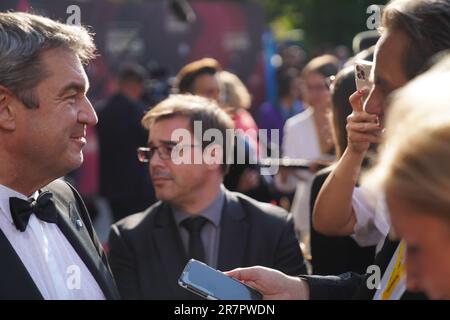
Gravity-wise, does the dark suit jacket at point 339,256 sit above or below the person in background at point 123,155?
above

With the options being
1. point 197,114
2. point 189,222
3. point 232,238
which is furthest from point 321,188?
point 197,114

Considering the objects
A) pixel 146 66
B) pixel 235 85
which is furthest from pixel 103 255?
Result: pixel 146 66

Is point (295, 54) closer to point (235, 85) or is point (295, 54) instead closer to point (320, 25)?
point (320, 25)

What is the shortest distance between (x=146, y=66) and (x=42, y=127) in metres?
10.9

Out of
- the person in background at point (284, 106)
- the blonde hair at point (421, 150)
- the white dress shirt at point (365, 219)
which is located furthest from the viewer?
the person in background at point (284, 106)

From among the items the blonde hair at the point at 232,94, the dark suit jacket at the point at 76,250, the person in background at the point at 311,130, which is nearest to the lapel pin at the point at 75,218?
the dark suit jacket at the point at 76,250

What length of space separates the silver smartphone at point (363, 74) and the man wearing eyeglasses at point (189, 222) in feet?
3.09

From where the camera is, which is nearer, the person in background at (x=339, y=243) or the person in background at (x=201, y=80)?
the person in background at (x=339, y=243)

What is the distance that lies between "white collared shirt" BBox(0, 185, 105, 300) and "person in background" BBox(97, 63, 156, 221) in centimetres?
543

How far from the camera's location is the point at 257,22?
14609mm

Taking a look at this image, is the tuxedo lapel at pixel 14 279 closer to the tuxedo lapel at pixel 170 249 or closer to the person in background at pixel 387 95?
the person in background at pixel 387 95

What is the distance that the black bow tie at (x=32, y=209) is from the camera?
2.44 metres

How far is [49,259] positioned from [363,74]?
1232 mm

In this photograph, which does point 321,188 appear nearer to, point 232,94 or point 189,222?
point 189,222
